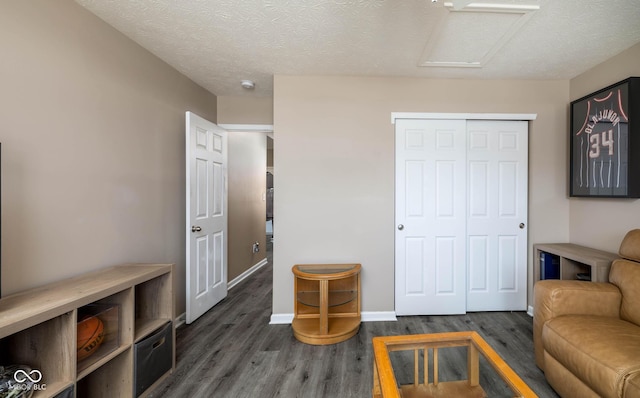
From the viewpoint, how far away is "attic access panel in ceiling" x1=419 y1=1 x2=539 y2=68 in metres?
1.59

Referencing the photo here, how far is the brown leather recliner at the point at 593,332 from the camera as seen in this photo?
1.17 metres

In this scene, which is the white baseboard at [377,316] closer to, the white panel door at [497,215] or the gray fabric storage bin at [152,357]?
the white panel door at [497,215]

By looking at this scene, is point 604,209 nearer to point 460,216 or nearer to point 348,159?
point 460,216

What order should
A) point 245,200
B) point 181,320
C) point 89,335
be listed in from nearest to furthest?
point 89,335 → point 181,320 → point 245,200

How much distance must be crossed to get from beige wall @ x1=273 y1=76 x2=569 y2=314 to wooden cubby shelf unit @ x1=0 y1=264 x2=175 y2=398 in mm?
1085

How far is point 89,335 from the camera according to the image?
1322 mm

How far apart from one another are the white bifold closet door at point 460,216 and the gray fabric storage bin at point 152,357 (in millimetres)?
2033

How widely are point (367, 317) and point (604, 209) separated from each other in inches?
93.4

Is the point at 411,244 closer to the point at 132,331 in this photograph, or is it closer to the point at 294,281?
the point at 294,281

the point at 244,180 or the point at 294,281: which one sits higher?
the point at 244,180

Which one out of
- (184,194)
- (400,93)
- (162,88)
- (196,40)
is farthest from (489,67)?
(184,194)

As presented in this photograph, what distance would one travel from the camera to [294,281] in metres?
2.36

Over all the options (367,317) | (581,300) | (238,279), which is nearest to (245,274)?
(238,279)

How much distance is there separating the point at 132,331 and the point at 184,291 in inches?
45.8
